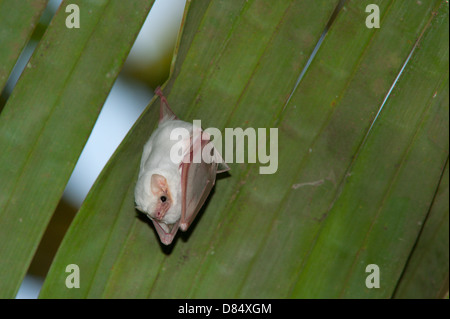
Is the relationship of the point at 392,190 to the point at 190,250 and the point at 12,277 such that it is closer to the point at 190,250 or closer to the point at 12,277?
the point at 190,250

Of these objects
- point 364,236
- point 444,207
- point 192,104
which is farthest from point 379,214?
point 192,104

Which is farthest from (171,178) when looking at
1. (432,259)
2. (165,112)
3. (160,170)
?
(432,259)

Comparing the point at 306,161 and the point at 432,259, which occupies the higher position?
the point at 306,161

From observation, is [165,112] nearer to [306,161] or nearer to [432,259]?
[306,161]

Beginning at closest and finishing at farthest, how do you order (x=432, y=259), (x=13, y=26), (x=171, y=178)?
(x=13, y=26)
(x=171, y=178)
(x=432, y=259)

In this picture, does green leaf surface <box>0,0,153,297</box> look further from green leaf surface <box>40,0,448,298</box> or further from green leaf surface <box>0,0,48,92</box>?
green leaf surface <box>40,0,448,298</box>

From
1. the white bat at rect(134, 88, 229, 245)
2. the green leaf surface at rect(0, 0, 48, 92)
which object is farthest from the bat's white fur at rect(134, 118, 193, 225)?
the green leaf surface at rect(0, 0, 48, 92)

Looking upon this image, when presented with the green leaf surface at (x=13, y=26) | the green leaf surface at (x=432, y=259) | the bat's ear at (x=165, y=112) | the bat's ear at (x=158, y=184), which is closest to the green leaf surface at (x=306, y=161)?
the bat's ear at (x=165, y=112)
